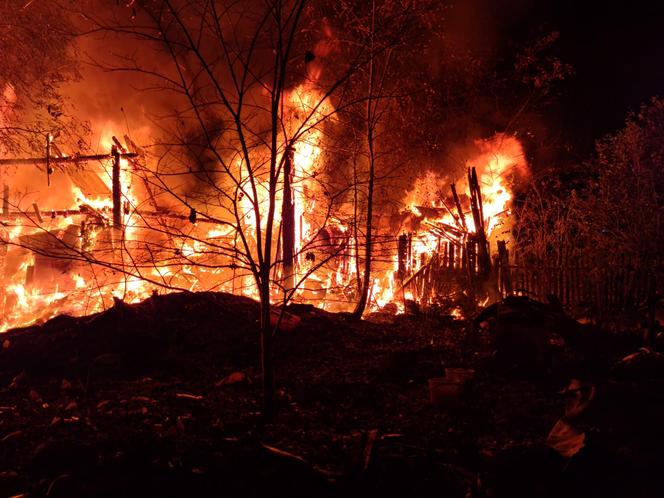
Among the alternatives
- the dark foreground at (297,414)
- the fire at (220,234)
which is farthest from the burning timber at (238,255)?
the dark foreground at (297,414)

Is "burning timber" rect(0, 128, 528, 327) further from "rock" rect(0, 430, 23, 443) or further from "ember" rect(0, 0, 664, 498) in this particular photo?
"rock" rect(0, 430, 23, 443)

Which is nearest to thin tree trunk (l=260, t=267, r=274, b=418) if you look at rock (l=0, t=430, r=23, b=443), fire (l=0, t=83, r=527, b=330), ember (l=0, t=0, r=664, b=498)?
ember (l=0, t=0, r=664, b=498)

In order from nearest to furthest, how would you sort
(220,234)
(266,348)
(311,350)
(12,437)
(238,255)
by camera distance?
(12,437) < (266,348) < (311,350) < (238,255) < (220,234)

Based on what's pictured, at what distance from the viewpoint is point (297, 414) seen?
4.82 metres

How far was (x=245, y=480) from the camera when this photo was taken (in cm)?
363

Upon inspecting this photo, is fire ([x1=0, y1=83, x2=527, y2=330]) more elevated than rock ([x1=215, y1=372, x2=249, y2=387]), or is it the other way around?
fire ([x1=0, y1=83, x2=527, y2=330])

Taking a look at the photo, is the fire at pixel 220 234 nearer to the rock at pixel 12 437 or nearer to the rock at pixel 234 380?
the rock at pixel 234 380

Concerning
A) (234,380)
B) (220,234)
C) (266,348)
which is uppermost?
(220,234)

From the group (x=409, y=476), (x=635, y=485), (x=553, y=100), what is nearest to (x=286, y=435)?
(x=409, y=476)

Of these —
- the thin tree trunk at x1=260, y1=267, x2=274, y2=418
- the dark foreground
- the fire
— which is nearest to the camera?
the dark foreground

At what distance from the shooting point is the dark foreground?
3615 mm

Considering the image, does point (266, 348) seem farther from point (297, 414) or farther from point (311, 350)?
point (311, 350)

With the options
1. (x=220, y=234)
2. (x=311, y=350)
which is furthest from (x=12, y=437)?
(x=220, y=234)

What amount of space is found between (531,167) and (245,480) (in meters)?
16.5
